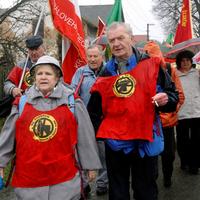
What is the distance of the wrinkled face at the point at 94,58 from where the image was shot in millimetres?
5246

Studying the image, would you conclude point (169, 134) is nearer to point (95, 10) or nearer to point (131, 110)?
point (131, 110)

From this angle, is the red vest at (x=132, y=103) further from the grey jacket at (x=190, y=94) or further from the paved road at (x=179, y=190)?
the grey jacket at (x=190, y=94)

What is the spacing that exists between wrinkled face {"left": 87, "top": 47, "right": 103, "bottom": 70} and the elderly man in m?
1.34

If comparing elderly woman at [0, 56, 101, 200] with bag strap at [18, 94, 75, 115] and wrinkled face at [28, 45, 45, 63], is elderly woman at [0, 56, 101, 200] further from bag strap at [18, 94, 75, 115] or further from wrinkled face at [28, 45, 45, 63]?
wrinkled face at [28, 45, 45, 63]

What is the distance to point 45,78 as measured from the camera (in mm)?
3580

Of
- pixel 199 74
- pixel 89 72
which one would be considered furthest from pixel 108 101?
pixel 199 74

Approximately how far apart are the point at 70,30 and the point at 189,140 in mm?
2416

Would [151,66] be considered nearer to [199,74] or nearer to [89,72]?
[89,72]

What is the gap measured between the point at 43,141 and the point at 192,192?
2855 millimetres

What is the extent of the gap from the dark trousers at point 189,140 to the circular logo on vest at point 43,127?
131 inches

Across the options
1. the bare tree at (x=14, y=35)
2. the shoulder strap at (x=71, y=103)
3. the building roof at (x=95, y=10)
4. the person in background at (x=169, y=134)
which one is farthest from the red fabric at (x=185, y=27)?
the building roof at (x=95, y=10)

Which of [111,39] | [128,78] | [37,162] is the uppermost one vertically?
[111,39]

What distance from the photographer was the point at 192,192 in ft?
18.5

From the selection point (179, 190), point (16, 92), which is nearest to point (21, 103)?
point (16, 92)
